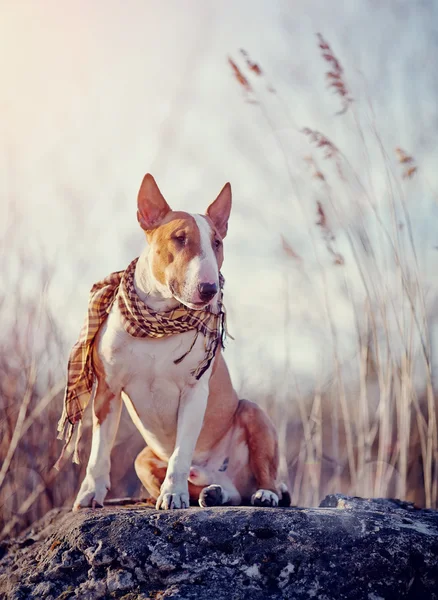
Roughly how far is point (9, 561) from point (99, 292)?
134 centimetres

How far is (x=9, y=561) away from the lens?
3283 millimetres

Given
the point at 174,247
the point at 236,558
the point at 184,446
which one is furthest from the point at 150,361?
the point at 236,558

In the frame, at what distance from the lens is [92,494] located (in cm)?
311

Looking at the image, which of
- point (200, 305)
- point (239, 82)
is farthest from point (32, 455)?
point (239, 82)

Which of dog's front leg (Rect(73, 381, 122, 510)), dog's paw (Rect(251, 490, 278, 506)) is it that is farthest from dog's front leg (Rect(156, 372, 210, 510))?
dog's paw (Rect(251, 490, 278, 506))

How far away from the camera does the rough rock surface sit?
2453mm

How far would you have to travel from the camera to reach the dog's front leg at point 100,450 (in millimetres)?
3109

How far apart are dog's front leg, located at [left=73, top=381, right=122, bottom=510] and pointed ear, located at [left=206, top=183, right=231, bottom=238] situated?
3.04 feet

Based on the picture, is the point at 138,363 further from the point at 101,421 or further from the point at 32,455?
→ the point at 32,455

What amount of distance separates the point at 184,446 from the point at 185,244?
35.2 inches

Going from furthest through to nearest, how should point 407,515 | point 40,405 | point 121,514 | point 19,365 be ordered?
point 19,365 < point 40,405 < point 407,515 < point 121,514

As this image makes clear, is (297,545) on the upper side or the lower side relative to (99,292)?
lower

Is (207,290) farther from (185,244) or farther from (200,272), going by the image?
(185,244)

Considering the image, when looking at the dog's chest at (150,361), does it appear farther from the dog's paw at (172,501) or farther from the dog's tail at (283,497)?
the dog's tail at (283,497)
